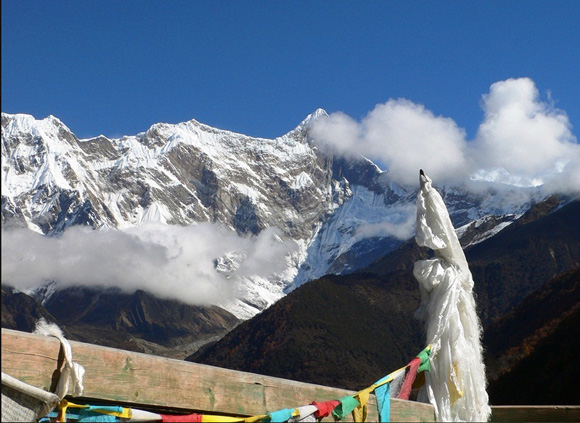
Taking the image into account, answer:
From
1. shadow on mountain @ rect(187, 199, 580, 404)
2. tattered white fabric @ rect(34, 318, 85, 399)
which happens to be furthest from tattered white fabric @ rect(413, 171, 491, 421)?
shadow on mountain @ rect(187, 199, 580, 404)

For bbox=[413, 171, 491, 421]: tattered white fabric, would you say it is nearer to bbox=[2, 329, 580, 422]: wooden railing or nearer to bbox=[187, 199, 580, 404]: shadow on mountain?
bbox=[2, 329, 580, 422]: wooden railing

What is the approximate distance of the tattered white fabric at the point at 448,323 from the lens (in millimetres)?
5398

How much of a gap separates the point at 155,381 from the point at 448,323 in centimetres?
248

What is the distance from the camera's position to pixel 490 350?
111000 millimetres

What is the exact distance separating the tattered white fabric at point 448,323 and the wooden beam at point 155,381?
1.17m

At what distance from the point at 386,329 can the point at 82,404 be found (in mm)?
153498

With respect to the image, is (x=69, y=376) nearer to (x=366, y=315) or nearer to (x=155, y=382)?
(x=155, y=382)

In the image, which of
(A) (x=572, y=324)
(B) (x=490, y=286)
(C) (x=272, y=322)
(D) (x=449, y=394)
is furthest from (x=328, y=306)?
(D) (x=449, y=394)

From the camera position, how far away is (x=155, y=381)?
361 cm

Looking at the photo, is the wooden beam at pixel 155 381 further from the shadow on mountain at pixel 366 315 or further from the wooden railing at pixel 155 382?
the shadow on mountain at pixel 366 315

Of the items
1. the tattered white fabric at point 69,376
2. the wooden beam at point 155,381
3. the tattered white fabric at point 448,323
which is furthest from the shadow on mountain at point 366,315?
the tattered white fabric at point 69,376

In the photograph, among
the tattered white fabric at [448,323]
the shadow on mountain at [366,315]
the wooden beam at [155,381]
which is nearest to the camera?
the wooden beam at [155,381]

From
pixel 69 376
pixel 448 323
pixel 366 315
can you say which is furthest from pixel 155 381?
pixel 366 315

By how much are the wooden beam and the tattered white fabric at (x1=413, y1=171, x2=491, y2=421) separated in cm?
117
